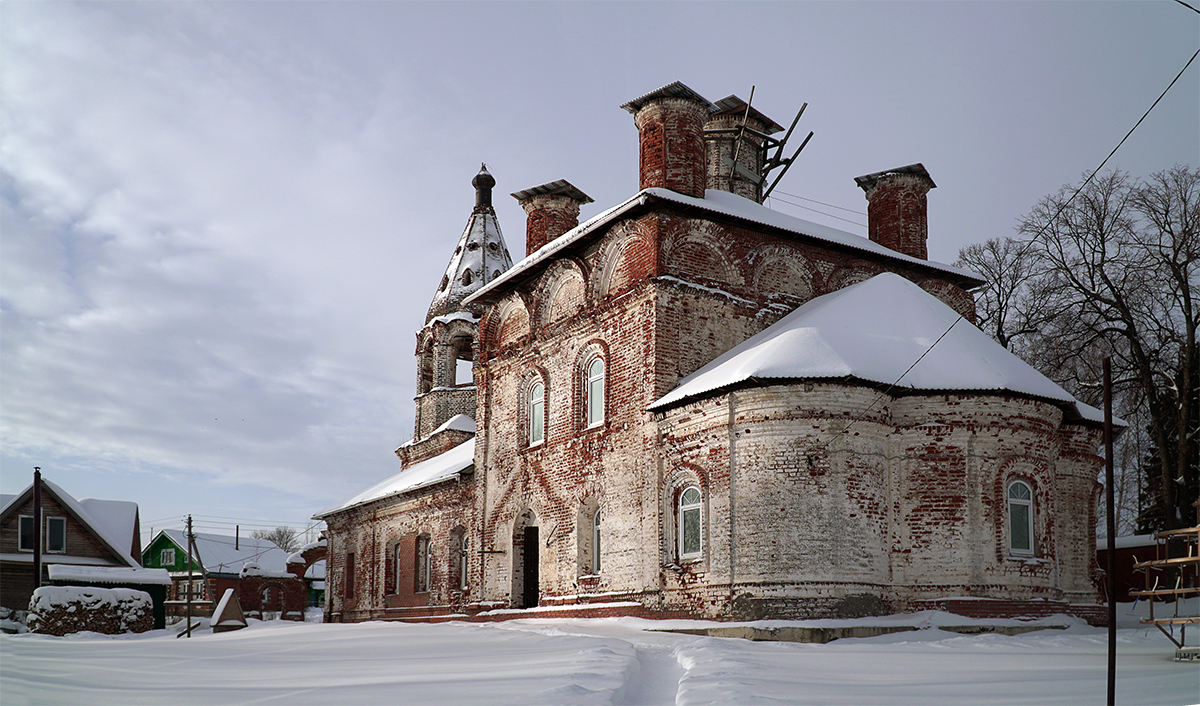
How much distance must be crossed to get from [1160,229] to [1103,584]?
10372mm

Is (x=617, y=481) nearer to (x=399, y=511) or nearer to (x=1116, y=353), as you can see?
(x=399, y=511)

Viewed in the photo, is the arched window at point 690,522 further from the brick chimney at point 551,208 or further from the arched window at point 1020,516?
the brick chimney at point 551,208

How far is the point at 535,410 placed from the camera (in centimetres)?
2097

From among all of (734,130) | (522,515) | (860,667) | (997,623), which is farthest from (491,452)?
(860,667)

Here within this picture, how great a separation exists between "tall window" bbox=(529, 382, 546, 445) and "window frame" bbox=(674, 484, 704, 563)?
16.4 ft

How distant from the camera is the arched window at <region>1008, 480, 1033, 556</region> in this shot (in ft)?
49.5

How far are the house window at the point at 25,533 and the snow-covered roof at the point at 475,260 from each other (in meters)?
13.5

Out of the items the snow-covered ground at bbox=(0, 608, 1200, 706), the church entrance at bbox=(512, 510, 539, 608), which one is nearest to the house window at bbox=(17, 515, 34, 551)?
the church entrance at bbox=(512, 510, 539, 608)

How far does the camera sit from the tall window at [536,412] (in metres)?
20.6

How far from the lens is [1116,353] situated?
82.3ft

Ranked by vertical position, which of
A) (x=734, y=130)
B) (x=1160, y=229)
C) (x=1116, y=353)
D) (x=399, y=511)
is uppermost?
(x=734, y=130)

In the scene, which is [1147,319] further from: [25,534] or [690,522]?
[25,534]

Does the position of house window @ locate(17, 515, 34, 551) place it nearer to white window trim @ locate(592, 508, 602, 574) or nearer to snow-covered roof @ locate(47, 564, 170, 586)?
snow-covered roof @ locate(47, 564, 170, 586)

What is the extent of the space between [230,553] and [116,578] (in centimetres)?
2251
